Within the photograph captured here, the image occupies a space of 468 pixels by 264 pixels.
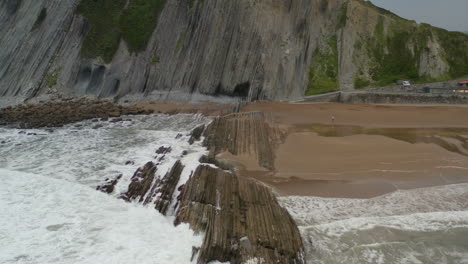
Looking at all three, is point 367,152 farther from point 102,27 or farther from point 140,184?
point 102,27

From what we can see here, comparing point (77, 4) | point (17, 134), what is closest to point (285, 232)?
point (17, 134)

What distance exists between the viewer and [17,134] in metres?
27.0

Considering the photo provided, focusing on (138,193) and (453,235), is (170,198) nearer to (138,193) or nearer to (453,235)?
(138,193)

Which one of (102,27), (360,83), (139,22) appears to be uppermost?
(139,22)

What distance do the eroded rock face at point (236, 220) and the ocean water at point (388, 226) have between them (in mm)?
1029

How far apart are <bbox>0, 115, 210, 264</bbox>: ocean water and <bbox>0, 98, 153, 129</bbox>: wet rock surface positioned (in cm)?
650

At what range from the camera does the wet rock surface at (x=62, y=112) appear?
31586mm

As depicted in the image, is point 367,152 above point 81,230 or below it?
above

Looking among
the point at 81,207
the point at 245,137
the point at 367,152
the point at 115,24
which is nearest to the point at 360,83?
the point at 367,152

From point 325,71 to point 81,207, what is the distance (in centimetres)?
3070

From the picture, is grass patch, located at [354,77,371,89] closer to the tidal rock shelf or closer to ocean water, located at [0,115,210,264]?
ocean water, located at [0,115,210,264]

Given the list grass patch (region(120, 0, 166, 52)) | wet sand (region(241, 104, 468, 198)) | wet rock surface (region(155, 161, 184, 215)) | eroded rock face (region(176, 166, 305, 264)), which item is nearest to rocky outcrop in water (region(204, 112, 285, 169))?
wet sand (region(241, 104, 468, 198))

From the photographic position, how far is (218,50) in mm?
36406

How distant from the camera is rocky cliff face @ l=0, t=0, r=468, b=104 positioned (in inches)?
1414
